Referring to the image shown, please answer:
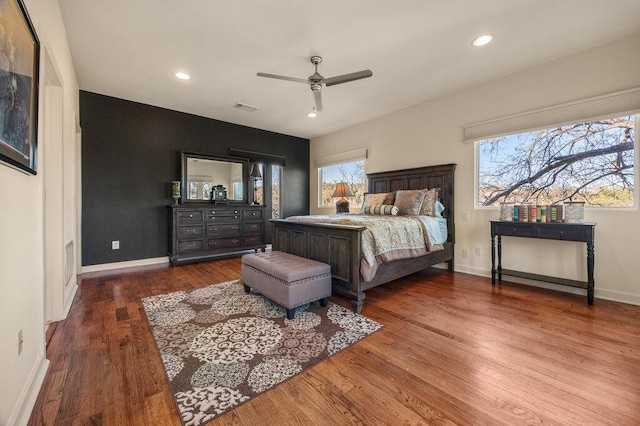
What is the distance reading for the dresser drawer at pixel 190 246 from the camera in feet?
14.5

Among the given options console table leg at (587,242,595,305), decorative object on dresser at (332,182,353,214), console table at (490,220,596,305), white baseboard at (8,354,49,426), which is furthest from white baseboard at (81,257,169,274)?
console table leg at (587,242,595,305)

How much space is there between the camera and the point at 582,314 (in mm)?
2479

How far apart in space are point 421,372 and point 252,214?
4.27 m

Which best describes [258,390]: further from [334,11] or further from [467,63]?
[467,63]

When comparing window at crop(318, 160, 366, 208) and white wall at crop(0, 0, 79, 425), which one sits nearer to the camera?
white wall at crop(0, 0, 79, 425)

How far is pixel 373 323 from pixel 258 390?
1.15 meters

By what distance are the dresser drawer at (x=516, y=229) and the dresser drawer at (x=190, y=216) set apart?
4446mm

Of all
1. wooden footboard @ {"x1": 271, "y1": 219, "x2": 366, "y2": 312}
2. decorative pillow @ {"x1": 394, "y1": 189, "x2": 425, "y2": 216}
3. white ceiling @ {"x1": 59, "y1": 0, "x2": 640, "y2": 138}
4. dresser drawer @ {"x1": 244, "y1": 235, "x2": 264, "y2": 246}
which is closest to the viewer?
white ceiling @ {"x1": 59, "y1": 0, "x2": 640, "y2": 138}

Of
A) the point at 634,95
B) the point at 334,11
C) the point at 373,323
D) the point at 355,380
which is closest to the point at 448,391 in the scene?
the point at 355,380

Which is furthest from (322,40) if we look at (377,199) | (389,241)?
(377,199)

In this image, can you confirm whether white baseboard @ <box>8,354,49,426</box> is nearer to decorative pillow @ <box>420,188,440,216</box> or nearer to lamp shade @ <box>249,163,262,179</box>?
decorative pillow @ <box>420,188,440,216</box>

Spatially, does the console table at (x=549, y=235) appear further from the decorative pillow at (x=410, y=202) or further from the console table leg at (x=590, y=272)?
the decorative pillow at (x=410, y=202)

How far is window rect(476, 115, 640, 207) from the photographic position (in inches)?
111

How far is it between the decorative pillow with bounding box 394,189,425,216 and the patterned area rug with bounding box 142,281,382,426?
1916mm
